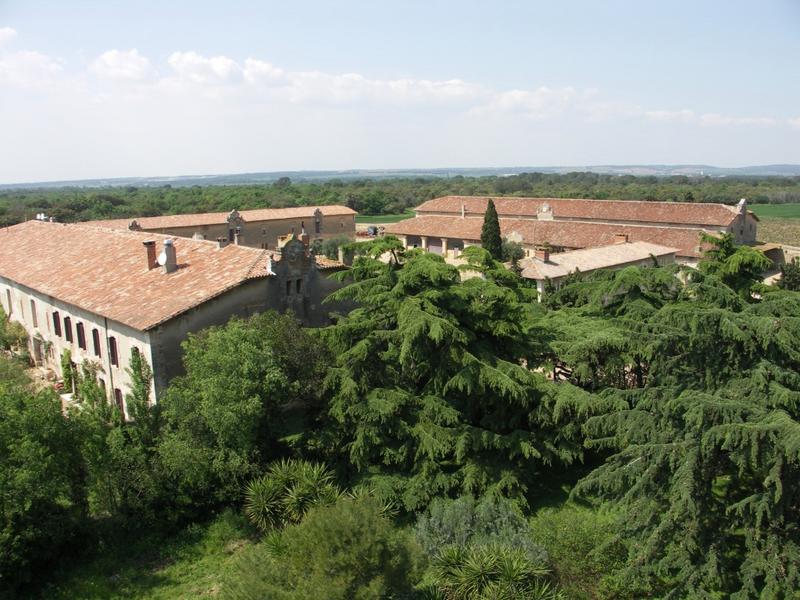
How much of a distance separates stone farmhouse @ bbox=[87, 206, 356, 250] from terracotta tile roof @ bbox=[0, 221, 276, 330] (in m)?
23.5

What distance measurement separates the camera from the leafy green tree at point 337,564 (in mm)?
12258

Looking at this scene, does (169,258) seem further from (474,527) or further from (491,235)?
(491,235)

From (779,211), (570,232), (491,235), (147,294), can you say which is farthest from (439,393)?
(779,211)

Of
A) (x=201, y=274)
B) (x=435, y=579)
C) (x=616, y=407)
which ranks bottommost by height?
(x=435, y=579)

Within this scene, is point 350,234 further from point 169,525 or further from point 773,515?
point 773,515

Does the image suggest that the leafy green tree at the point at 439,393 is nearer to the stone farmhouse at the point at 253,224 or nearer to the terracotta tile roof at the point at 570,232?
the terracotta tile roof at the point at 570,232

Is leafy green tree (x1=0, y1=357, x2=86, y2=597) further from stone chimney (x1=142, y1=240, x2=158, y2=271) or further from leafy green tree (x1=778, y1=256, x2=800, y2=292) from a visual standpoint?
leafy green tree (x1=778, y1=256, x2=800, y2=292)

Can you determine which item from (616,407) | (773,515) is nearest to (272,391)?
(616,407)

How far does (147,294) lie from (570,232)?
45178 millimetres

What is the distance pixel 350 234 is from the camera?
8200cm

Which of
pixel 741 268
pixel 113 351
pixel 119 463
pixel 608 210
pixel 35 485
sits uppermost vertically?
pixel 608 210

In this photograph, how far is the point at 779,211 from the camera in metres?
128

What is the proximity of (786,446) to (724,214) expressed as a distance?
57.4 meters

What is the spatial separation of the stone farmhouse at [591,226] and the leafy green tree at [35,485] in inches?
1770
